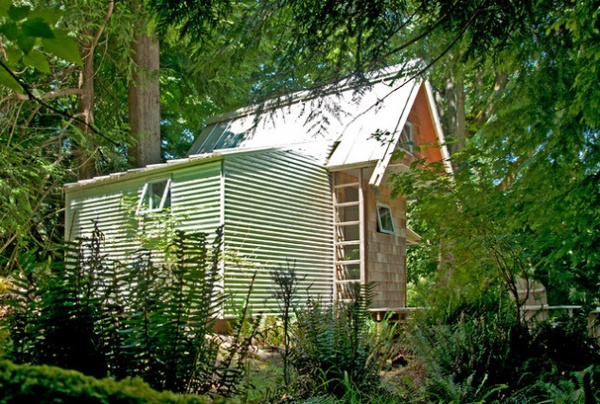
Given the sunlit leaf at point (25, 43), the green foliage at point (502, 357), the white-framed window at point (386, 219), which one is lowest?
the green foliage at point (502, 357)

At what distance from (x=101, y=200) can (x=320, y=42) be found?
382 inches

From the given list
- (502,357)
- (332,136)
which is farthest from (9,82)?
(332,136)

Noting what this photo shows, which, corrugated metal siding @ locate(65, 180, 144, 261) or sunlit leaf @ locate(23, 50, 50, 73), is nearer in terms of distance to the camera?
sunlit leaf @ locate(23, 50, 50, 73)

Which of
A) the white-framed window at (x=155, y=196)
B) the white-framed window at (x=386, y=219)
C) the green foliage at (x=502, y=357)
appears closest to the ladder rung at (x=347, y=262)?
the white-framed window at (x=386, y=219)

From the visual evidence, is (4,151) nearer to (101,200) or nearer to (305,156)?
(101,200)

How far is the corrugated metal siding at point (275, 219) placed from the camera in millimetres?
11359

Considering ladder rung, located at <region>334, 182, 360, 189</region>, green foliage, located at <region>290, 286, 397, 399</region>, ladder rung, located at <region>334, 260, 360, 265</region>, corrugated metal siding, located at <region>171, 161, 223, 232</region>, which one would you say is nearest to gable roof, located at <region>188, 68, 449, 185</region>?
ladder rung, located at <region>334, 182, 360, 189</region>

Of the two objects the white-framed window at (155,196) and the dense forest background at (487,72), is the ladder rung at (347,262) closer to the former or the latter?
the white-framed window at (155,196)

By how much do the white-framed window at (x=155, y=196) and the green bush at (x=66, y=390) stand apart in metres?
10.4

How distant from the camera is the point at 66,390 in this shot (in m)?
1.66

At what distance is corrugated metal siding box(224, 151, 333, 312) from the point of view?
11.4 metres

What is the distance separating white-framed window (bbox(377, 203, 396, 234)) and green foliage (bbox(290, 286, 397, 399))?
34.6 ft

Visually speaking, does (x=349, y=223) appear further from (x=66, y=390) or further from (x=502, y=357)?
(x=66, y=390)

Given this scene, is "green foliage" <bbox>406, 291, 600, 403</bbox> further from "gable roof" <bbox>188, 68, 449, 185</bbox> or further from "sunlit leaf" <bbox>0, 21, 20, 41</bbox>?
"gable roof" <bbox>188, 68, 449, 185</bbox>
